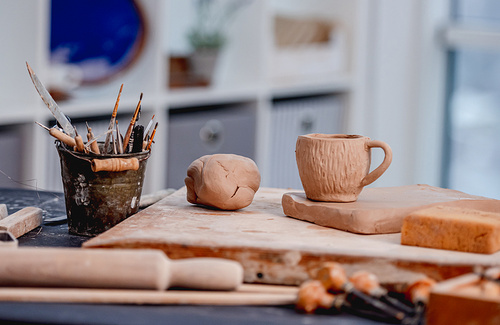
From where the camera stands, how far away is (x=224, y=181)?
1.16m

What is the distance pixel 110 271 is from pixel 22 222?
0.36 meters

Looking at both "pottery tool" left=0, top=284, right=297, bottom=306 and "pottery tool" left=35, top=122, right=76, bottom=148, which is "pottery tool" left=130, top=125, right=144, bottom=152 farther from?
"pottery tool" left=0, top=284, right=297, bottom=306

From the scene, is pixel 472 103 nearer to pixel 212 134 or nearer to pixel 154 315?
pixel 212 134

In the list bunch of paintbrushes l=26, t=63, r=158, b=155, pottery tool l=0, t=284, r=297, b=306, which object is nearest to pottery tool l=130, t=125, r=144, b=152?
bunch of paintbrushes l=26, t=63, r=158, b=155

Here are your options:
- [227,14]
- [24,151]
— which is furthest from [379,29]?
[24,151]

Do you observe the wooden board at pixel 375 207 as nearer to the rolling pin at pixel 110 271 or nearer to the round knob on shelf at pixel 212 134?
the rolling pin at pixel 110 271

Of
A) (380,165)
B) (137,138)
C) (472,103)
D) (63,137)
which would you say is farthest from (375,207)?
(472,103)

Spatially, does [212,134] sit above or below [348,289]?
above

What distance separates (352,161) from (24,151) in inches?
61.6

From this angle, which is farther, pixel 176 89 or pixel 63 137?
pixel 176 89

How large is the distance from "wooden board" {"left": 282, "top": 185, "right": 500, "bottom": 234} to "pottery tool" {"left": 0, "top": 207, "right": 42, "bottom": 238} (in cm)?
44

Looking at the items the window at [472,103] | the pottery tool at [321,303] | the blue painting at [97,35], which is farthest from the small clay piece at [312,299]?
the window at [472,103]

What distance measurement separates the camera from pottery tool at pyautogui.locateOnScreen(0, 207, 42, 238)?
1092 millimetres

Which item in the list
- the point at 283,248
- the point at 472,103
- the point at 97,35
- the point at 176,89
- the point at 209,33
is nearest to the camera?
the point at 283,248
